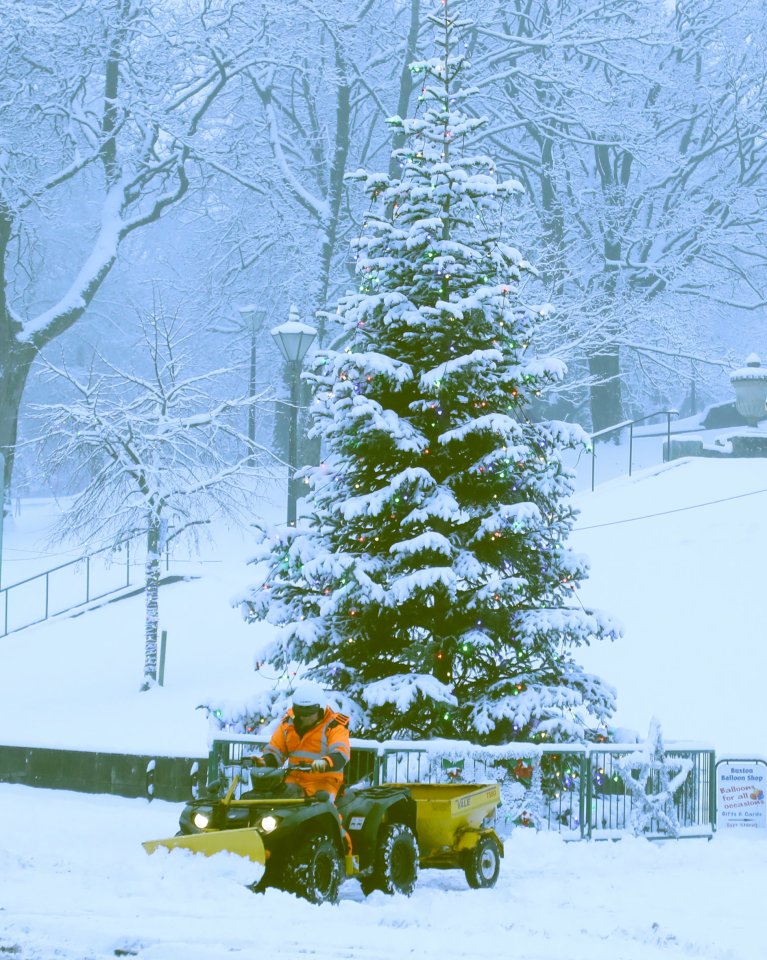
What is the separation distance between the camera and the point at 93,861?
372 inches

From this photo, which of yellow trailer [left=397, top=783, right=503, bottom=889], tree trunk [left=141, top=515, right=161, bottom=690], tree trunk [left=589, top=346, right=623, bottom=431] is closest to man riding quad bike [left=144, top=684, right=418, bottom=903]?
yellow trailer [left=397, top=783, right=503, bottom=889]

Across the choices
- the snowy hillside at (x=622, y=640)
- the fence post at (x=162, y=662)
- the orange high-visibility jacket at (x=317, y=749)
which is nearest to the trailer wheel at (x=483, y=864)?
the orange high-visibility jacket at (x=317, y=749)

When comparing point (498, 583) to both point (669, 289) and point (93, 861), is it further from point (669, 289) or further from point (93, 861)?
point (669, 289)

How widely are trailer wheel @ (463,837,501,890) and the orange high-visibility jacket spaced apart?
4.90 feet

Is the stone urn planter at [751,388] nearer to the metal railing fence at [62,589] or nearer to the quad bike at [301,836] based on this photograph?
the metal railing fence at [62,589]

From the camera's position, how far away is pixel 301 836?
939 cm

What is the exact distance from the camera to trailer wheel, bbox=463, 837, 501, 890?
11.0 metres

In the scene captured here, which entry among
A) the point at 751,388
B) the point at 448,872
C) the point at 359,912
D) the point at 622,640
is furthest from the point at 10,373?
the point at 359,912

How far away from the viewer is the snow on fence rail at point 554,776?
13266 mm

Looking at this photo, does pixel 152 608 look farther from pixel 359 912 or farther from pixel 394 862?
pixel 359 912

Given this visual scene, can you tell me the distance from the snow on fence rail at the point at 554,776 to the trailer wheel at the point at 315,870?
10.8 feet

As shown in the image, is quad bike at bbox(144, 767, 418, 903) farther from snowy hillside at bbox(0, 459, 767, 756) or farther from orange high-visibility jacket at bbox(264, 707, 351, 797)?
snowy hillside at bbox(0, 459, 767, 756)

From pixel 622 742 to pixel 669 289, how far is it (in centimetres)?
2863

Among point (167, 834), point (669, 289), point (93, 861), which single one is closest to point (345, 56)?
point (669, 289)
